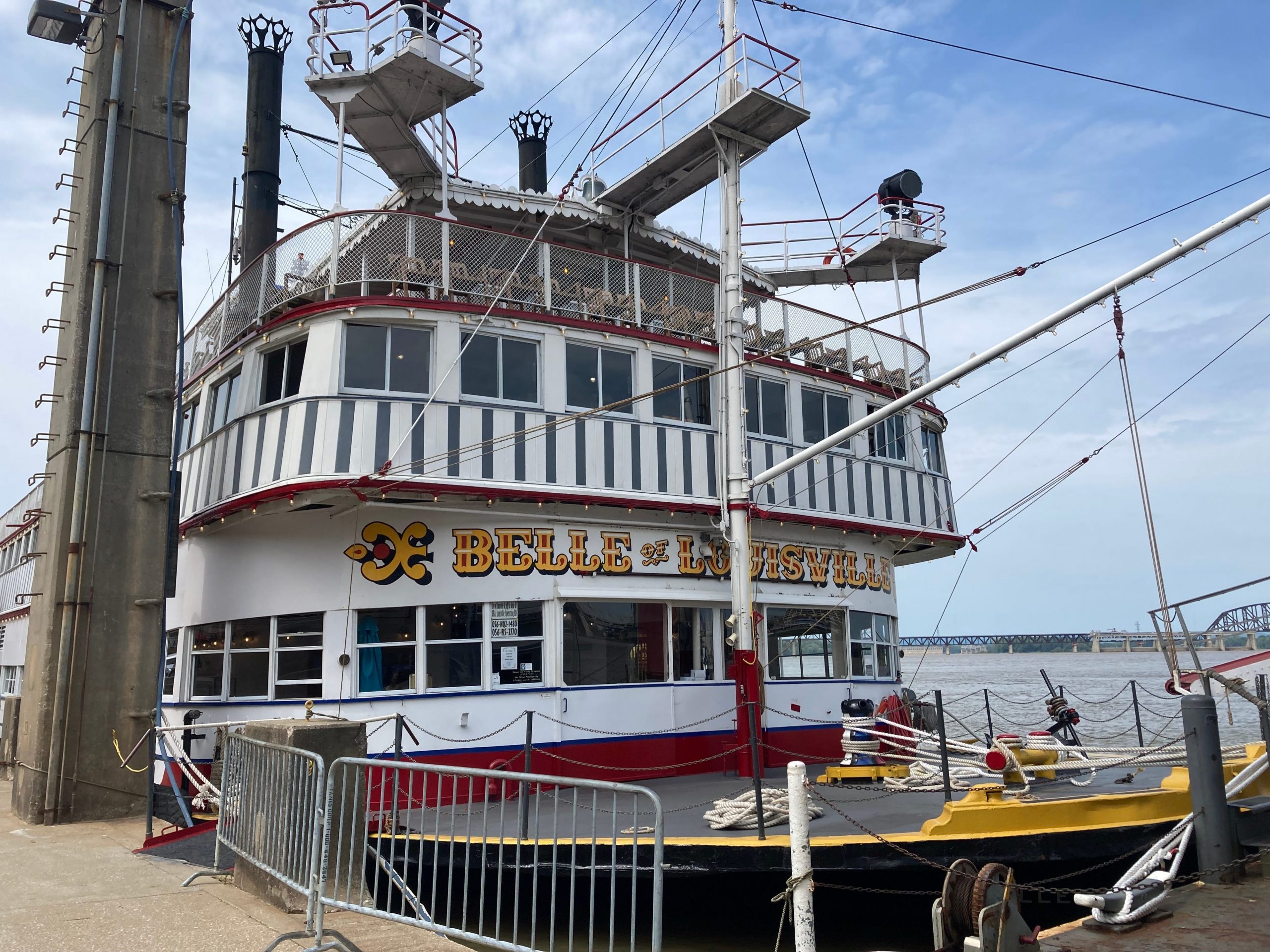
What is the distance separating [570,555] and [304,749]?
20.0ft

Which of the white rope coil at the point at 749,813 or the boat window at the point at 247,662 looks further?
the boat window at the point at 247,662

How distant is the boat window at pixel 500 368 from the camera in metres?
12.8

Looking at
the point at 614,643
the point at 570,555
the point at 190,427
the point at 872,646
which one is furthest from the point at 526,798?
the point at 190,427

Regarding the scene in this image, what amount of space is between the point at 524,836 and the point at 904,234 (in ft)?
45.4

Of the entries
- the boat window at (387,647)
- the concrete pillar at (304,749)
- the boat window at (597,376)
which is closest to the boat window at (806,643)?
the boat window at (597,376)

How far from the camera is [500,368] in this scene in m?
13.0

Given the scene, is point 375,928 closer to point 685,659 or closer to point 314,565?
point 314,565

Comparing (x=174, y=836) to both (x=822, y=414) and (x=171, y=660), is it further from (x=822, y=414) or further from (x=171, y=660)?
(x=822, y=414)

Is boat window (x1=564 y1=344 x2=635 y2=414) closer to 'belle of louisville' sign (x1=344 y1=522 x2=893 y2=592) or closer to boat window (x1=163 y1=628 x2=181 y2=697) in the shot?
'belle of louisville' sign (x1=344 y1=522 x2=893 y2=592)

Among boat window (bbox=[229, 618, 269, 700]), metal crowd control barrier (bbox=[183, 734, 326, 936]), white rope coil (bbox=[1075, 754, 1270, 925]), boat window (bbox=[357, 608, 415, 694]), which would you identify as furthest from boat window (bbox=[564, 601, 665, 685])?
white rope coil (bbox=[1075, 754, 1270, 925])

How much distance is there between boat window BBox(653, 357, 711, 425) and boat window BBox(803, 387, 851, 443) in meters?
1.76

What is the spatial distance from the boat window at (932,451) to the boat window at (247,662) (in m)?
10.8

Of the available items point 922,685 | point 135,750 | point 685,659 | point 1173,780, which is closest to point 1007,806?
point 1173,780

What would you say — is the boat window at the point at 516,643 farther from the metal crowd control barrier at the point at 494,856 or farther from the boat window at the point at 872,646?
the boat window at the point at 872,646
